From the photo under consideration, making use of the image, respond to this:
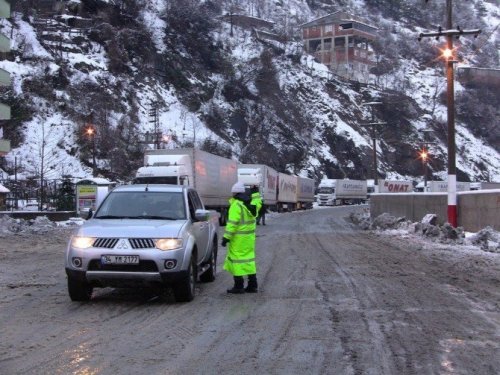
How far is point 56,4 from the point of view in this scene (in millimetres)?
71375

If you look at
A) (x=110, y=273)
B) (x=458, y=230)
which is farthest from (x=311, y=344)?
(x=458, y=230)

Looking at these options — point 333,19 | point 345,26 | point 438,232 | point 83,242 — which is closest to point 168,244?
point 83,242

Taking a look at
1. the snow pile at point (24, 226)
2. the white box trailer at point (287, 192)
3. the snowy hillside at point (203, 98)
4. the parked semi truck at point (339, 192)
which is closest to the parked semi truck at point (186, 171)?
the snow pile at point (24, 226)

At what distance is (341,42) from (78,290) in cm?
12409

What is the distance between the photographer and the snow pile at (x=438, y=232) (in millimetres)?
17859

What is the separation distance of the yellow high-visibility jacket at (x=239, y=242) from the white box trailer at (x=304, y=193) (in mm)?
51200

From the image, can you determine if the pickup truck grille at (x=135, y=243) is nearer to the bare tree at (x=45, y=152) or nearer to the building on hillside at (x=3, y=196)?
the building on hillside at (x=3, y=196)

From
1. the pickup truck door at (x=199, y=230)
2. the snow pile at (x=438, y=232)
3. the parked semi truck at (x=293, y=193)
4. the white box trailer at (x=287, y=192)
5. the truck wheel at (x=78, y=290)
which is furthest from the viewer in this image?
the parked semi truck at (x=293, y=193)

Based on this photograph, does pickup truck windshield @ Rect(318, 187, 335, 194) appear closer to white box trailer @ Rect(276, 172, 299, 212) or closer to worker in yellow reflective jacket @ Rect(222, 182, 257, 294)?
white box trailer @ Rect(276, 172, 299, 212)

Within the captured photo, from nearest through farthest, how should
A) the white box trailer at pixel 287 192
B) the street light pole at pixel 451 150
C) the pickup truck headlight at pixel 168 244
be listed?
1. the pickup truck headlight at pixel 168 244
2. the street light pole at pixel 451 150
3. the white box trailer at pixel 287 192

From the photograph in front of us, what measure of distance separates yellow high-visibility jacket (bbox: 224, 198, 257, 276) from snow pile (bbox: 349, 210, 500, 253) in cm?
949

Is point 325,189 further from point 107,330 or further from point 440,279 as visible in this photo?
point 107,330

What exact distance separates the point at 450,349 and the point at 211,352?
2.48 m

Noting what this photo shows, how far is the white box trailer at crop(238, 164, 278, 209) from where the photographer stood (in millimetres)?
41719
